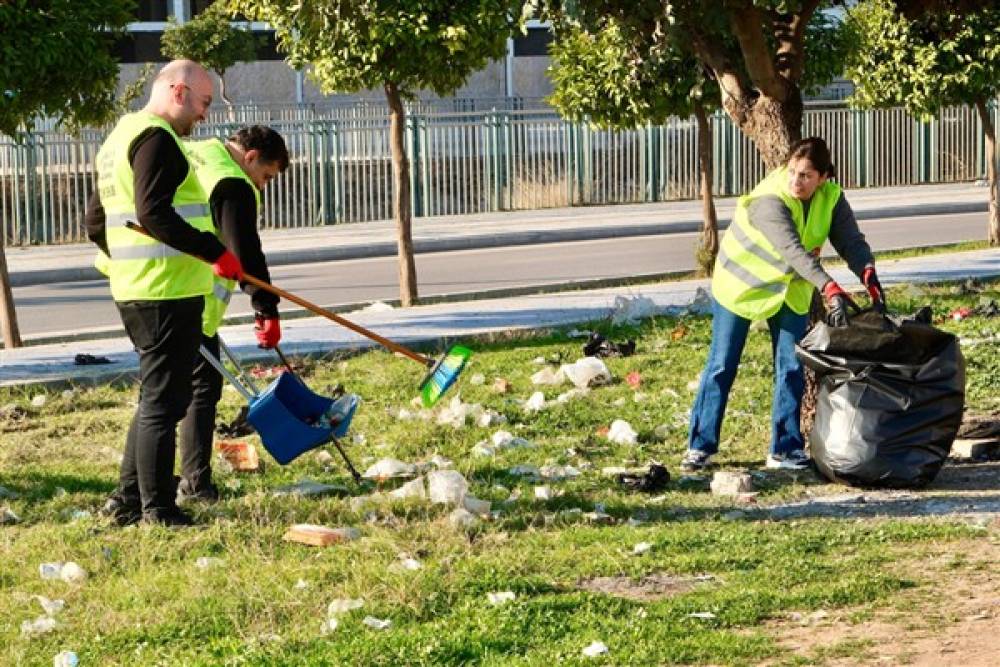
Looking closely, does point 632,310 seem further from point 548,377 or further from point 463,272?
point 463,272

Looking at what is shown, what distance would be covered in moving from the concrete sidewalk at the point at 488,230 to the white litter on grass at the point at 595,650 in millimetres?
16222

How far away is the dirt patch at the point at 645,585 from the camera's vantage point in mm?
6027

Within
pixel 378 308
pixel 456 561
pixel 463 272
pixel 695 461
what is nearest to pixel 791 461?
pixel 695 461

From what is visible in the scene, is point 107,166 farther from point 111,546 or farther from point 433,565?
point 433,565

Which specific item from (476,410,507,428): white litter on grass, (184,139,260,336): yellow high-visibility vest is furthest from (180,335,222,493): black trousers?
(476,410,507,428): white litter on grass

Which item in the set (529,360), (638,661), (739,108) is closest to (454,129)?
(529,360)

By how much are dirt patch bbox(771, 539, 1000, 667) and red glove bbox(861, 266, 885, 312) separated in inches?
71.3

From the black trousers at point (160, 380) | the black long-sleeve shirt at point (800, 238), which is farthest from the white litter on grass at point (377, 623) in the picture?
the black long-sleeve shirt at point (800, 238)

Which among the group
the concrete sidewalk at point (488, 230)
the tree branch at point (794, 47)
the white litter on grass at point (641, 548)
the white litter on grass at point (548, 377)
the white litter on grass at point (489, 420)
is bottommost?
the white litter on grass at point (641, 548)

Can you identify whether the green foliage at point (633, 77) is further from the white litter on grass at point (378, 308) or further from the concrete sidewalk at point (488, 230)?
the concrete sidewalk at point (488, 230)

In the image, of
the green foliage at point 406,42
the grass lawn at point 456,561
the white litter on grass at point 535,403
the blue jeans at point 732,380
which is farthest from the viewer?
the green foliage at point 406,42

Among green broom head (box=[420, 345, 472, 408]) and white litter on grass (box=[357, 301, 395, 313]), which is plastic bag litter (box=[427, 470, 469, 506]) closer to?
green broom head (box=[420, 345, 472, 408])

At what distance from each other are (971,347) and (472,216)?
58.4 feet

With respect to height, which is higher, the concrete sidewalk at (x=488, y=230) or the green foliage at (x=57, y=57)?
the green foliage at (x=57, y=57)
